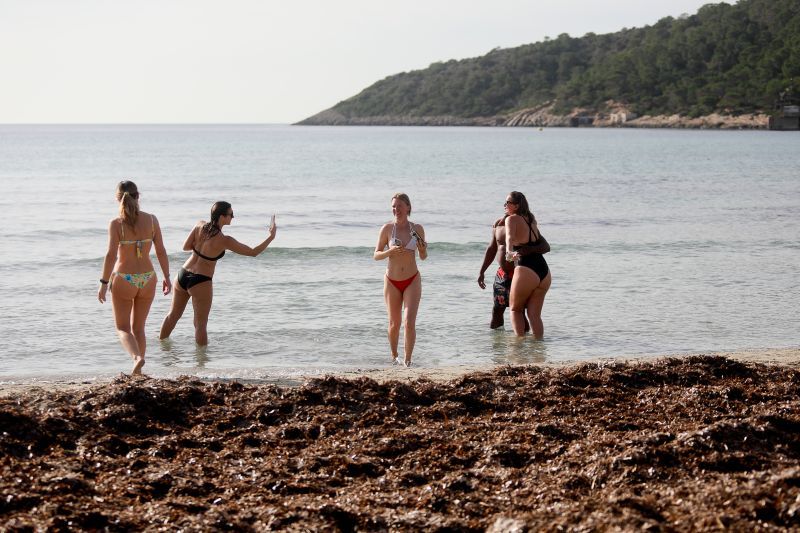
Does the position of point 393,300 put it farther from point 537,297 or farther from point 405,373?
point 537,297

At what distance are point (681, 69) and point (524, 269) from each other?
148 meters

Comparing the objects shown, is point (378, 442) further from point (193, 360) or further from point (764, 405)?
point (193, 360)

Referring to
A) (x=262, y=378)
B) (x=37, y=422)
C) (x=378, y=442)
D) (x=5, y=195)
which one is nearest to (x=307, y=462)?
(x=378, y=442)

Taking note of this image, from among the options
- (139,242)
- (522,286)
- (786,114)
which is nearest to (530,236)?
(522,286)

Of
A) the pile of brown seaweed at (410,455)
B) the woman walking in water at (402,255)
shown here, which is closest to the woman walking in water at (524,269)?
the woman walking in water at (402,255)

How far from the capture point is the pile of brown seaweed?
391 centimetres

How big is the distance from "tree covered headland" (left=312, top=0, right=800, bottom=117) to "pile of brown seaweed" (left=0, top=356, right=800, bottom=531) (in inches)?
5013

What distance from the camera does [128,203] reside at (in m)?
6.99

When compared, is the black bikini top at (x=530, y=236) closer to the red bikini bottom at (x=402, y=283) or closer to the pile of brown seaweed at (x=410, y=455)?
the red bikini bottom at (x=402, y=283)

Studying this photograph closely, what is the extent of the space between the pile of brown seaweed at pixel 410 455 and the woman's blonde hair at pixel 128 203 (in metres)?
1.35

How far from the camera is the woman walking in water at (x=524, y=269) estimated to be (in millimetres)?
8930

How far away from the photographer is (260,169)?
1998 inches

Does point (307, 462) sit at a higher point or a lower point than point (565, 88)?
lower

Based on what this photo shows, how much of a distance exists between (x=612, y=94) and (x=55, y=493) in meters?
162
